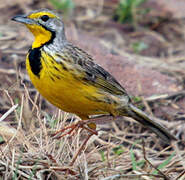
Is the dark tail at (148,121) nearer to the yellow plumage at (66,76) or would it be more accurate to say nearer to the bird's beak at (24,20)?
the yellow plumage at (66,76)

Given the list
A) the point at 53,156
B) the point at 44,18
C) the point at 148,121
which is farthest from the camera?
the point at 148,121

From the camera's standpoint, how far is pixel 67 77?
163 inches

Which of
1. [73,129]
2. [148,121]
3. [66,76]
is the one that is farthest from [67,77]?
[148,121]

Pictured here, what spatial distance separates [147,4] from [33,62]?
575 centimetres

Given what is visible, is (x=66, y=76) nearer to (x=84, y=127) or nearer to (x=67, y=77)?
(x=67, y=77)

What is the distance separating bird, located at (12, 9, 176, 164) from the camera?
412 cm

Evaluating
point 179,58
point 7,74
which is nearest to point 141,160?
point 7,74

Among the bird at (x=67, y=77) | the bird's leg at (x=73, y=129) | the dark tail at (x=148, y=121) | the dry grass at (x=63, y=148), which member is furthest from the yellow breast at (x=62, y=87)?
the dark tail at (x=148, y=121)

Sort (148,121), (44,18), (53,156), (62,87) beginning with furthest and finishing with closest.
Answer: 1. (148,121)
2. (44,18)
3. (53,156)
4. (62,87)

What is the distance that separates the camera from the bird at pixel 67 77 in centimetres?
412

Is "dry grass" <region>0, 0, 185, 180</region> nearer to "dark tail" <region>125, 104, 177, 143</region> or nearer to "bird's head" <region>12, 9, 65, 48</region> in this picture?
"dark tail" <region>125, 104, 177, 143</region>

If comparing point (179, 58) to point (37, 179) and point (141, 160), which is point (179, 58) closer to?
point (141, 160)

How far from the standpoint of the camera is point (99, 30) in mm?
8695

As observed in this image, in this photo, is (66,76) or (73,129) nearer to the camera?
(66,76)
